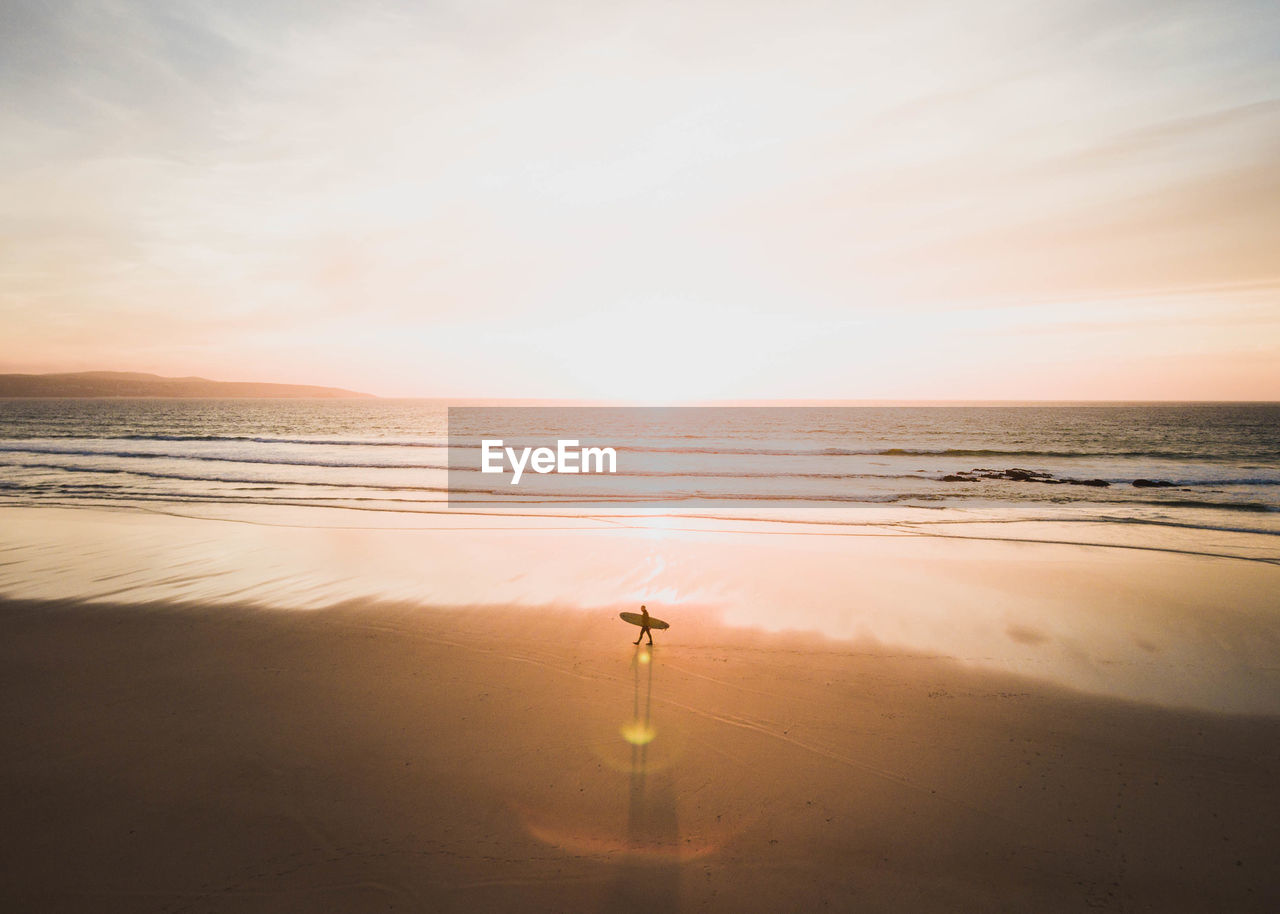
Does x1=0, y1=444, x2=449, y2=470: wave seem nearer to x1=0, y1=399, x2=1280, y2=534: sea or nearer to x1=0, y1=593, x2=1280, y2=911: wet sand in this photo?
x1=0, y1=399, x2=1280, y2=534: sea

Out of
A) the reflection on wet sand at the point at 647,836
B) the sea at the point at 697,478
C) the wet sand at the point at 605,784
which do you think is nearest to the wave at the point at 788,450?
the sea at the point at 697,478

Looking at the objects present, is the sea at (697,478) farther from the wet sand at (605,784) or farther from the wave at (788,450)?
the wet sand at (605,784)

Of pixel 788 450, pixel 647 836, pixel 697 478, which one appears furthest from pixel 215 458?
pixel 647 836

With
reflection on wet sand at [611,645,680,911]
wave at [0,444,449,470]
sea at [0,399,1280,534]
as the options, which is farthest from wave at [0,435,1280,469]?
reflection on wet sand at [611,645,680,911]

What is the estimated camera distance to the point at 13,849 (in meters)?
4.84

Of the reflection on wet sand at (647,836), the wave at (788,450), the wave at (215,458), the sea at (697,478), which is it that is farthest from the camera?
the wave at (788,450)

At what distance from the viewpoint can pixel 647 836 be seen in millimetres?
5027

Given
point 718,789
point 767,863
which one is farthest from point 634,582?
point 767,863

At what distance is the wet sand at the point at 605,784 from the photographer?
4562mm

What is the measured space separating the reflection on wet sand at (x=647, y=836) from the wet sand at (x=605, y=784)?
0.9 inches

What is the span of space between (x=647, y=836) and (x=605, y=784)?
2.45 feet

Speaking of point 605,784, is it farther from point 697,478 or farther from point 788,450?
point 788,450

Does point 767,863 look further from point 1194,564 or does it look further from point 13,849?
point 1194,564

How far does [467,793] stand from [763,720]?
132 inches
